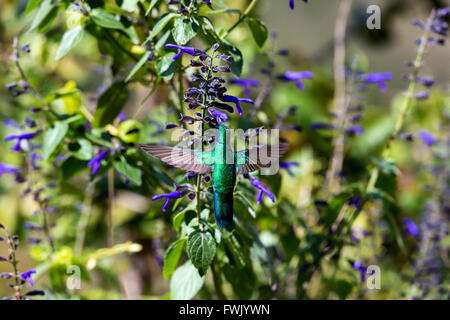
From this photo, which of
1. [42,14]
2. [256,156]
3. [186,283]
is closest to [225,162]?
[256,156]

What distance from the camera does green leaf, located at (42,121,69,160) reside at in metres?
1.20

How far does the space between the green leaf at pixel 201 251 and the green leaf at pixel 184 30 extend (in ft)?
1.08

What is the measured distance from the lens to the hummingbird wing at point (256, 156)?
0.92 m

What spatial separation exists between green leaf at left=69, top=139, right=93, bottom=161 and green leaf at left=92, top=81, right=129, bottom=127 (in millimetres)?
50

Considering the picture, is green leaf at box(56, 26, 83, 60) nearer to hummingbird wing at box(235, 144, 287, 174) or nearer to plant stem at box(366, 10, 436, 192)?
hummingbird wing at box(235, 144, 287, 174)

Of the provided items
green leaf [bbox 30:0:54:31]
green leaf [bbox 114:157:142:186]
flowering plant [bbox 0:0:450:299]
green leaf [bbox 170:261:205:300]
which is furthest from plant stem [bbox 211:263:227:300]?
green leaf [bbox 30:0:54:31]

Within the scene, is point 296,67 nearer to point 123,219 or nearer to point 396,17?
point 396,17

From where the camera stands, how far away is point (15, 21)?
2.23 m

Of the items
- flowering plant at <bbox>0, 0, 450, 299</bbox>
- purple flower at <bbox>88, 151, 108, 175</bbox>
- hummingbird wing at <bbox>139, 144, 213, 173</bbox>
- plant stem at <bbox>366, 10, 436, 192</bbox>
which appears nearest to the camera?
hummingbird wing at <bbox>139, 144, 213, 173</bbox>

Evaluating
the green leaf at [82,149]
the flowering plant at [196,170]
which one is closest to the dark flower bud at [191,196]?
the flowering plant at [196,170]

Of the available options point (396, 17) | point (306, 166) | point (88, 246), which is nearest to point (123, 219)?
point (88, 246)

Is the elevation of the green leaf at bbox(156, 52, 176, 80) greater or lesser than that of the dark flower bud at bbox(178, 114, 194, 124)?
greater

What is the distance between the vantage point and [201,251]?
0.96m

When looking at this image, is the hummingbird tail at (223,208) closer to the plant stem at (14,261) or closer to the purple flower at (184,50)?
the purple flower at (184,50)
